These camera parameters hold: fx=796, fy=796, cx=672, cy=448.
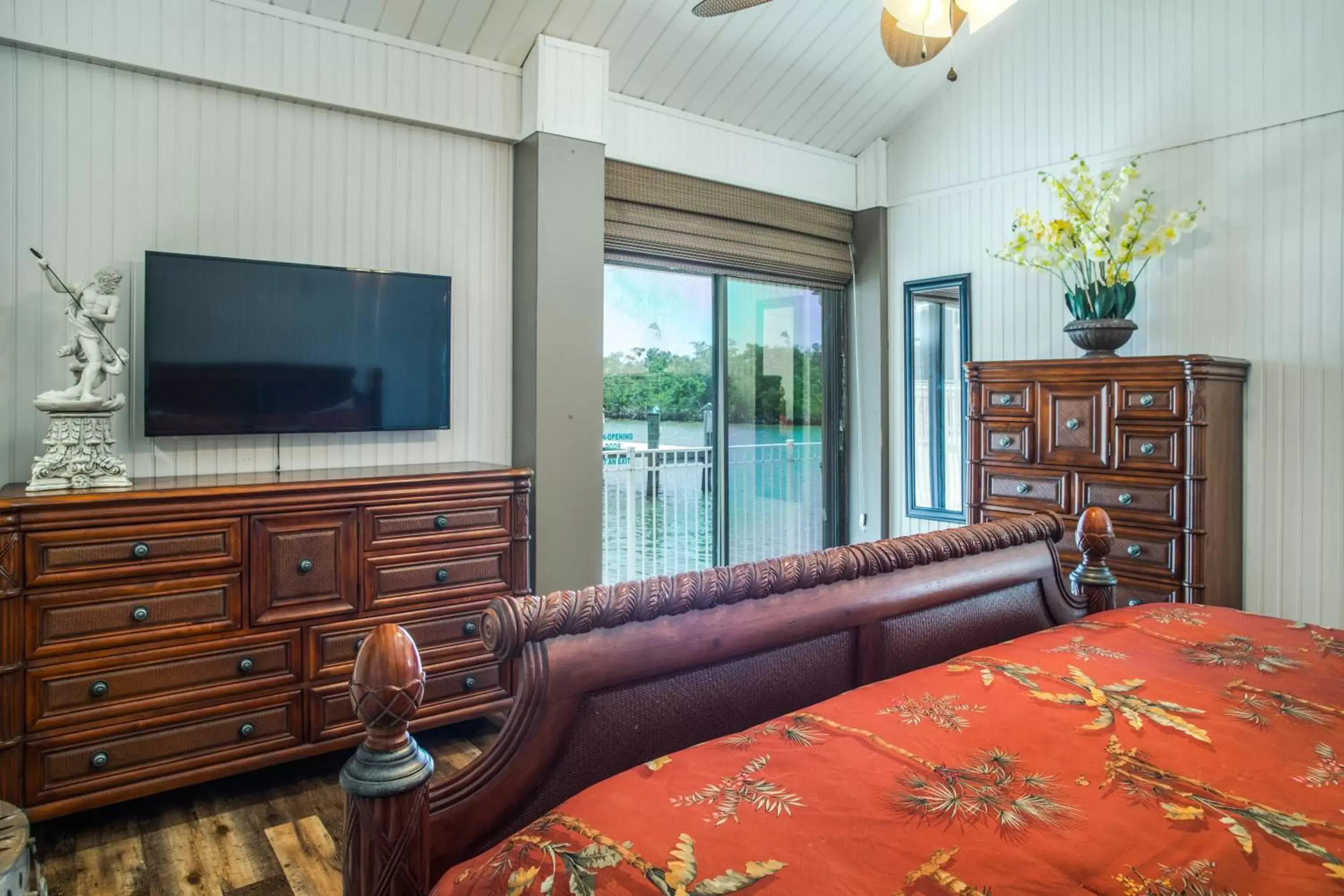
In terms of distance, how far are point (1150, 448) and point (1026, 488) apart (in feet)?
1.78

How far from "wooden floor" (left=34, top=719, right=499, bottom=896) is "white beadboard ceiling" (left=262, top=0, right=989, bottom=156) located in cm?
275

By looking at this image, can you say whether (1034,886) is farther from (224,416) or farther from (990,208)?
(990,208)

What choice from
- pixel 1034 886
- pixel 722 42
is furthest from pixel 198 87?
pixel 1034 886

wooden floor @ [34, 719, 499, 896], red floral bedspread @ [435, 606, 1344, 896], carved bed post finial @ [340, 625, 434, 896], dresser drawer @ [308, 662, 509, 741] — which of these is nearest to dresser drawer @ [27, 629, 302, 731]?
dresser drawer @ [308, 662, 509, 741]

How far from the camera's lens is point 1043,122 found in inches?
157

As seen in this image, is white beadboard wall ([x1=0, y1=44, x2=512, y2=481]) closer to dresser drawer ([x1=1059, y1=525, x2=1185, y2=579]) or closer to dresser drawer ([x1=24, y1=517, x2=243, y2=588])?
dresser drawer ([x1=24, y1=517, x2=243, y2=588])

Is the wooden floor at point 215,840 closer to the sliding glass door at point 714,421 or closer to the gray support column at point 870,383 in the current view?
the sliding glass door at point 714,421

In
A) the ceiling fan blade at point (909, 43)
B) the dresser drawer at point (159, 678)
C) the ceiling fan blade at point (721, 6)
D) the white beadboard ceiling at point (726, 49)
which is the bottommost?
the dresser drawer at point (159, 678)

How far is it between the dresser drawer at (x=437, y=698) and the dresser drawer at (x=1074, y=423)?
8.24ft

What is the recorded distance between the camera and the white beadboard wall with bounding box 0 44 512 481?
2564 millimetres

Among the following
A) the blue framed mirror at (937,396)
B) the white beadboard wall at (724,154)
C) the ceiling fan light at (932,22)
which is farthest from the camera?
the blue framed mirror at (937,396)

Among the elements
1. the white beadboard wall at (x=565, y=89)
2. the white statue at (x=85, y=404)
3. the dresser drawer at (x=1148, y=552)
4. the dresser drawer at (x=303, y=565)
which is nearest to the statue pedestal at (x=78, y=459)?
the white statue at (x=85, y=404)

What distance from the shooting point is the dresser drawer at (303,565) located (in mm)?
2547

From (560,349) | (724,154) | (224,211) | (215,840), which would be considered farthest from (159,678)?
(724,154)
